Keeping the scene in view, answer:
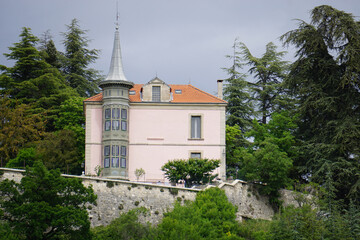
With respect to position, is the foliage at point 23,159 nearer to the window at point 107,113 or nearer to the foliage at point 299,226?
the window at point 107,113

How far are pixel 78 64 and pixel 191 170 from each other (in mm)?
23235

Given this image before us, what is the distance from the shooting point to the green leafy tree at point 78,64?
2205 inches

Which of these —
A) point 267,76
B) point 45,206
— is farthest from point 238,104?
point 45,206

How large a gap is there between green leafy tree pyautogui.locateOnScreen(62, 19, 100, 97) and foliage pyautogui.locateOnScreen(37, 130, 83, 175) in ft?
43.7

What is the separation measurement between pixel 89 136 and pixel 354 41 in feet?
61.1

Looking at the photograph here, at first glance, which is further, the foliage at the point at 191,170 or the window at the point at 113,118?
the window at the point at 113,118

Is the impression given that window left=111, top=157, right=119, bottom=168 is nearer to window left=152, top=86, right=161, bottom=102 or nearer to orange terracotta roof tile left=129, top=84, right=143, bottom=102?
orange terracotta roof tile left=129, top=84, right=143, bottom=102

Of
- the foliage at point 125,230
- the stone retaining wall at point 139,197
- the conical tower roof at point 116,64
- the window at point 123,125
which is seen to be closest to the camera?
the foliage at point 125,230

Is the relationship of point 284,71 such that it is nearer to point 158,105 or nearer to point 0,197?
point 158,105

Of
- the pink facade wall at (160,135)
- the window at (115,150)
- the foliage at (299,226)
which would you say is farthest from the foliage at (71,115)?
the foliage at (299,226)

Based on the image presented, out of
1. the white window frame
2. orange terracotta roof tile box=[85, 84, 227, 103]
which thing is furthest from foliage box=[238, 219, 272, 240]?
orange terracotta roof tile box=[85, 84, 227, 103]

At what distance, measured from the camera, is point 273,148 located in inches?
1537

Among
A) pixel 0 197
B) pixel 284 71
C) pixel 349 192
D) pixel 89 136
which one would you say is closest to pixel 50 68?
pixel 89 136

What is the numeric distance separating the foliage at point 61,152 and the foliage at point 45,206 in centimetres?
925
